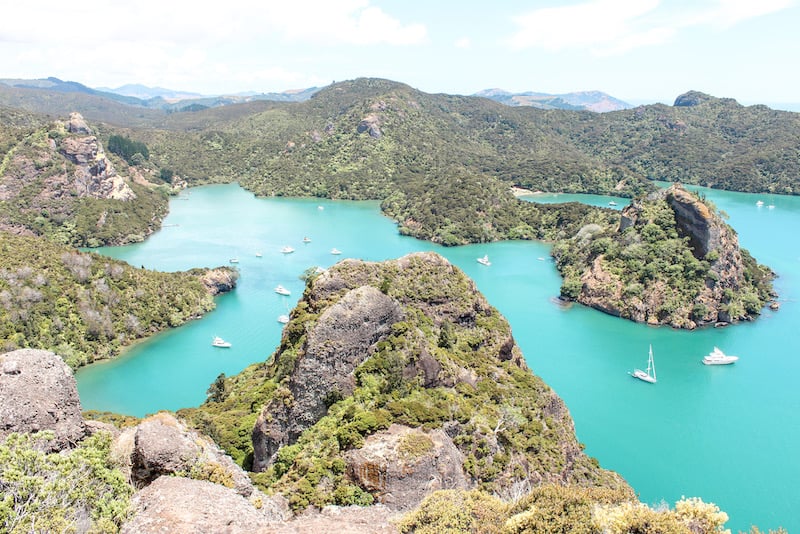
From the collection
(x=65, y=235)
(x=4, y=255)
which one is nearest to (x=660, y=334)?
(x=4, y=255)

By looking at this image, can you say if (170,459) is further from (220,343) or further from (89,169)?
(89,169)

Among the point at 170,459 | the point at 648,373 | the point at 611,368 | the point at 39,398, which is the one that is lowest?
the point at 611,368

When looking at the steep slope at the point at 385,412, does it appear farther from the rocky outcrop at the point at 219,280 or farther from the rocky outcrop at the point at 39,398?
the rocky outcrop at the point at 219,280

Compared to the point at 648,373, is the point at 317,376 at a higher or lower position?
higher

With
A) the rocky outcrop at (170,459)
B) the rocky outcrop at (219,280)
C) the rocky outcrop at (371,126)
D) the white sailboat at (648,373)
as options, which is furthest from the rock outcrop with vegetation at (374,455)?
the rocky outcrop at (371,126)

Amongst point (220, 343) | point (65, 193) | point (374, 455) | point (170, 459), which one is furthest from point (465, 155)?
point (170, 459)

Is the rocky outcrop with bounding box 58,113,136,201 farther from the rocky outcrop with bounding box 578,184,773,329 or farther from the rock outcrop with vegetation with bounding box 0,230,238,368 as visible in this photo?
the rocky outcrop with bounding box 578,184,773,329
